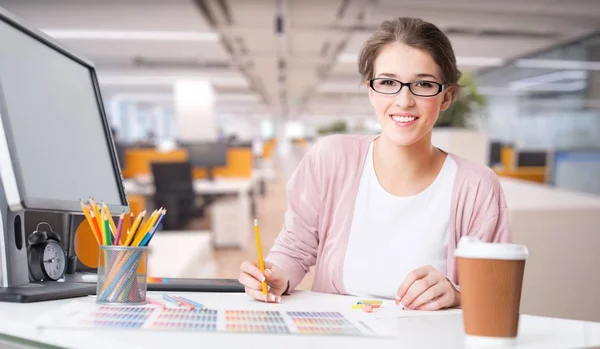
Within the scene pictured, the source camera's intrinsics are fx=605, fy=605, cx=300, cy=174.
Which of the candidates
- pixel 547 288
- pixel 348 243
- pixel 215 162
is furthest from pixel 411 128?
pixel 215 162

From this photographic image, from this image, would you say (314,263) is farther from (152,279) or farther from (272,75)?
(272,75)

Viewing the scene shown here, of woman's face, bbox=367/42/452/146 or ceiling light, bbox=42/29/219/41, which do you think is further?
ceiling light, bbox=42/29/219/41

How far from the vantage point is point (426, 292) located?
3.49ft

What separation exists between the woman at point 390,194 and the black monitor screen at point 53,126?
39 cm

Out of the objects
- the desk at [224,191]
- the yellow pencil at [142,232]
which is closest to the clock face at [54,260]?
the yellow pencil at [142,232]

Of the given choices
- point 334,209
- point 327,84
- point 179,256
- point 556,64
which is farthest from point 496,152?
point 327,84

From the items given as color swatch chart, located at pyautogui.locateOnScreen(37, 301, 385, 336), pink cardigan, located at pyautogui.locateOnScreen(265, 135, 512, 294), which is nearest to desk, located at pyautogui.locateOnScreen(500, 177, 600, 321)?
pink cardigan, located at pyautogui.locateOnScreen(265, 135, 512, 294)

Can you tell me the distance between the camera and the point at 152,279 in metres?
1.23

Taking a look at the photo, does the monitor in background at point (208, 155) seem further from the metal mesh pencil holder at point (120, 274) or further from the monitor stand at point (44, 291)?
the metal mesh pencil holder at point (120, 274)

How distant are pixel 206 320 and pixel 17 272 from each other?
1.35 ft

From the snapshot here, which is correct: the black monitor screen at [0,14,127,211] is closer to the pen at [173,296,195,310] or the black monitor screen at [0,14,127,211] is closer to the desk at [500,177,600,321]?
the pen at [173,296,195,310]

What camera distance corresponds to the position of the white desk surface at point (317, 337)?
80cm

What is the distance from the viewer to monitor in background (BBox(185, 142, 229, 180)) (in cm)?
659

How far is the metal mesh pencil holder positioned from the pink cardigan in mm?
338
